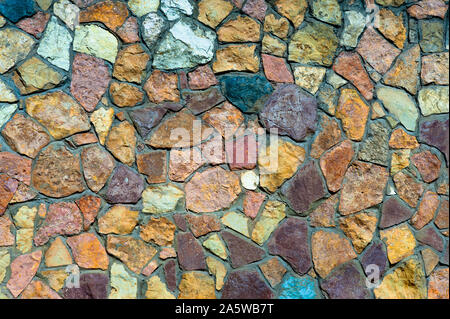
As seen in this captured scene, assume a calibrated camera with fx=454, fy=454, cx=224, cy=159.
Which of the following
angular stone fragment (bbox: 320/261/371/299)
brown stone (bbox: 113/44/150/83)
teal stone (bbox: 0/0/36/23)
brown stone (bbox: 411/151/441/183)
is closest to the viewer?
teal stone (bbox: 0/0/36/23)

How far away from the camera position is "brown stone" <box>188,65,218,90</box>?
221cm

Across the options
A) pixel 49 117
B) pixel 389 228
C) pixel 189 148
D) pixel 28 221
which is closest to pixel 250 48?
pixel 189 148

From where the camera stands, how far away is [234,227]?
87.4 inches

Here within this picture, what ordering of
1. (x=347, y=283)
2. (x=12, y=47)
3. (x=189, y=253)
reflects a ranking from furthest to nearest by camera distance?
(x=347, y=283)
(x=189, y=253)
(x=12, y=47)

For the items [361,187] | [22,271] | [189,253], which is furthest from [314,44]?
[22,271]

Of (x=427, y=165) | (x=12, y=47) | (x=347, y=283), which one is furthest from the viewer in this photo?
(x=427, y=165)

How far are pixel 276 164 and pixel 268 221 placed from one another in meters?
0.28

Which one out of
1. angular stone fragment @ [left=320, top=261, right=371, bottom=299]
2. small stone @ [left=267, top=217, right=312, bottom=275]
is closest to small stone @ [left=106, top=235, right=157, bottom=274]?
small stone @ [left=267, top=217, right=312, bottom=275]

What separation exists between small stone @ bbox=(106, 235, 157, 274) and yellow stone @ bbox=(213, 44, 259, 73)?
918 mm

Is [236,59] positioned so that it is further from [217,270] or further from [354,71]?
[217,270]

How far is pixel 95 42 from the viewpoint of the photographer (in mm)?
2152

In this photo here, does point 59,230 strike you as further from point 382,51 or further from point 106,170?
Result: point 382,51

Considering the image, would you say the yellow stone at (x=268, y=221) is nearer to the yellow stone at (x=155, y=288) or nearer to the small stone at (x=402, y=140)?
the yellow stone at (x=155, y=288)

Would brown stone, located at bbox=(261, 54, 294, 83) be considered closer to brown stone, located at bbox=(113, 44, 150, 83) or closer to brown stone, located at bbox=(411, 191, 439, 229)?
brown stone, located at bbox=(113, 44, 150, 83)
